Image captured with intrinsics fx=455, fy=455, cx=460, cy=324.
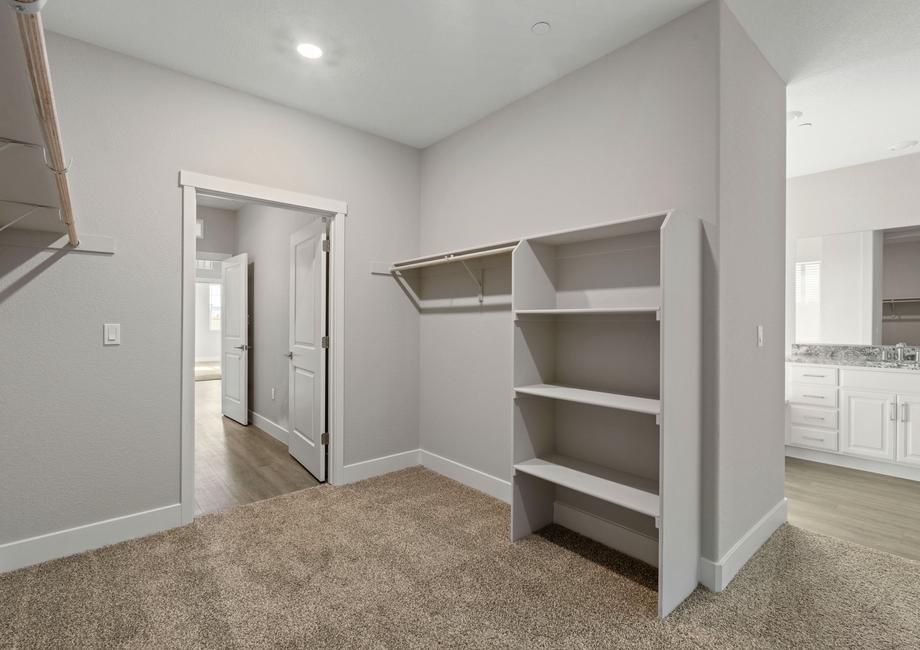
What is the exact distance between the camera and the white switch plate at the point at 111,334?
2.47 meters

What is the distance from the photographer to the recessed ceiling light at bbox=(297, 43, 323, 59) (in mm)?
2463

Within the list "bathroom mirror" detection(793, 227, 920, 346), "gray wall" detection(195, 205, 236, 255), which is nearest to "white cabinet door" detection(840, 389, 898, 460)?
"bathroom mirror" detection(793, 227, 920, 346)

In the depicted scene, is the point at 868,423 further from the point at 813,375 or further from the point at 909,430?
the point at 813,375

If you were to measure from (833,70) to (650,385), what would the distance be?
2.15 m

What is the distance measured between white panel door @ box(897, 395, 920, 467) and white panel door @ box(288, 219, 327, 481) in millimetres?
4605

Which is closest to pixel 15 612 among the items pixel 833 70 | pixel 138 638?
pixel 138 638

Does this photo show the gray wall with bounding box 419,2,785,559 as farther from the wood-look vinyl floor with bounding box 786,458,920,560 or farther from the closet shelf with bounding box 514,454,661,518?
the wood-look vinyl floor with bounding box 786,458,920,560

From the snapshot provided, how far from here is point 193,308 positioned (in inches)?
108

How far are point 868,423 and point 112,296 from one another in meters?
5.61

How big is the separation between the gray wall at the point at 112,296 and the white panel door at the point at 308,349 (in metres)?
0.75

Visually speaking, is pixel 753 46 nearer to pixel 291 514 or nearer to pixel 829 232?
pixel 829 232

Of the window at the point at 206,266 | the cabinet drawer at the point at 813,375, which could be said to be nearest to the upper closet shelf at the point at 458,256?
the cabinet drawer at the point at 813,375

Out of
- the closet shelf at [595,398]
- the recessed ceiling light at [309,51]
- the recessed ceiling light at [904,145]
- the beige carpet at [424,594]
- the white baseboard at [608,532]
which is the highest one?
the recessed ceiling light at [309,51]

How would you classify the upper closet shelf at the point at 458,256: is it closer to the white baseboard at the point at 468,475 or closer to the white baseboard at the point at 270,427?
the white baseboard at the point at 468,475
